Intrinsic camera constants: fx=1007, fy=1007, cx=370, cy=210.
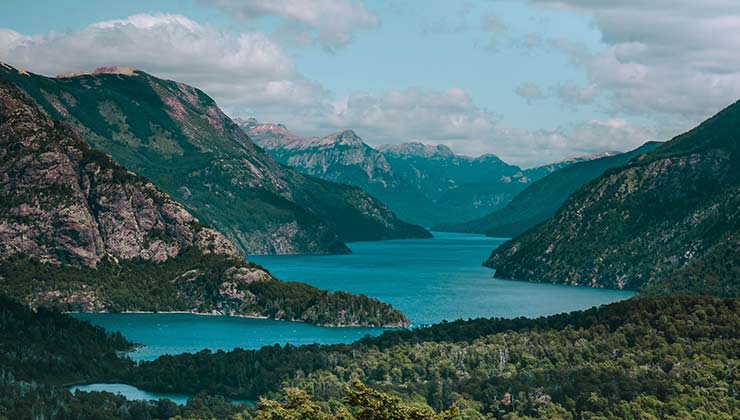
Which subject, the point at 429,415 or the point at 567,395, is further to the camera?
the point at 567,395

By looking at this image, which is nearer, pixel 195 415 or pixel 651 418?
pixel 651 418

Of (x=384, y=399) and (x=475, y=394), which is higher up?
(x=384, y=399)

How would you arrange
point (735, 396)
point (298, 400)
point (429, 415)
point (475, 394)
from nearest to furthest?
point (429, 415), point (298, 400), point (735, 396), point (475, 394)

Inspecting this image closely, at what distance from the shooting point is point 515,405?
7259 inches

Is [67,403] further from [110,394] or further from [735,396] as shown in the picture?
[735,396]

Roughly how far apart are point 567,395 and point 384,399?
9866 cm

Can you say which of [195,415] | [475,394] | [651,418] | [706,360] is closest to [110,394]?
[195,415]

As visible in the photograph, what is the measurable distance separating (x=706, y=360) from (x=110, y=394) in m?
117

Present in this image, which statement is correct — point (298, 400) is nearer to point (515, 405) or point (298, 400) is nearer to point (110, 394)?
→ point (515, 405)

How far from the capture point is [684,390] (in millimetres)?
182875

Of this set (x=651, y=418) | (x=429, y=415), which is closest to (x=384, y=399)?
(x=429, y=415)

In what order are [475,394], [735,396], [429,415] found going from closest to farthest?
1. [429,415]
2. [735,396]
3. [475,394]

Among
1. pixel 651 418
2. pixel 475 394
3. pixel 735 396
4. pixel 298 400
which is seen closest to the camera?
pixel 298 400

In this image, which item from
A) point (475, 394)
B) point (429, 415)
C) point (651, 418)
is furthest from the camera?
point (475, 394)
